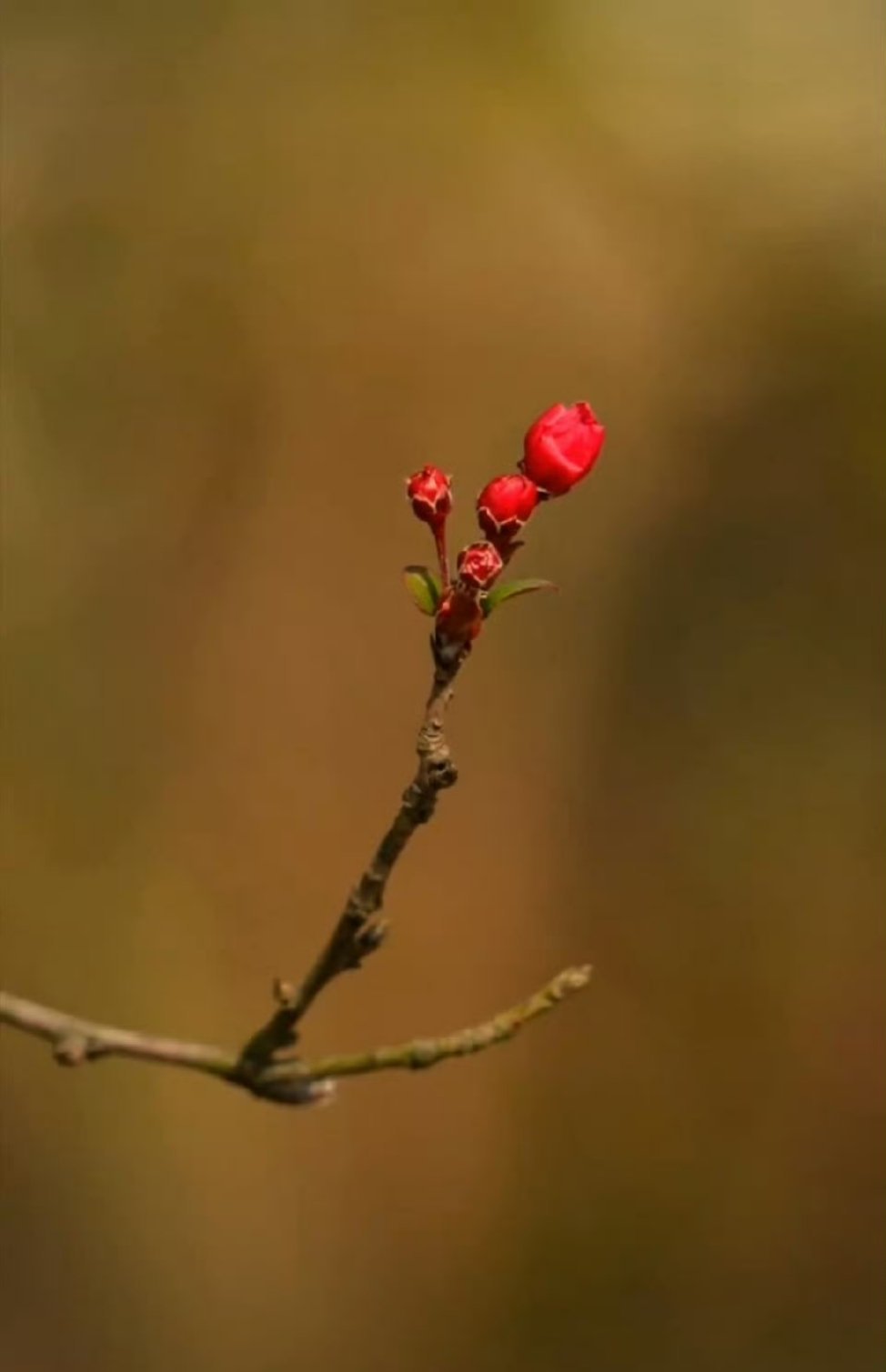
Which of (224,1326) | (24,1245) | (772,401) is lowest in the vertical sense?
(224,1326)

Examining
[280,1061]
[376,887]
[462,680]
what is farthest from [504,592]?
[462,680]

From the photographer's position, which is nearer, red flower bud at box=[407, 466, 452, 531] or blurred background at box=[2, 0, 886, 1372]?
red flower bud at box=[407, 466, 452, 531]

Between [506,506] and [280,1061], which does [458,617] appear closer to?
[506,506]

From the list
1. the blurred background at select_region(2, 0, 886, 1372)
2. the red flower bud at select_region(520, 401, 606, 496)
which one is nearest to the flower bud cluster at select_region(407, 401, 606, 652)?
the red flower bud at select_region(520, 401, 606, 496)

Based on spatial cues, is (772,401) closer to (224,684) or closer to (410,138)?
(410,138)

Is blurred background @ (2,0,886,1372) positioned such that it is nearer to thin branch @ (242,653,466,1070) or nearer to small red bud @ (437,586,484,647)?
thin branch @ (242,653,466,1070)

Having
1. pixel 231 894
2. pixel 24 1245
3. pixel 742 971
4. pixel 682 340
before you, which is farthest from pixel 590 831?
pixel 24 1245

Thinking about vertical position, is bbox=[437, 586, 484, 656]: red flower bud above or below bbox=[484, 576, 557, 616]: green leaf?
below
